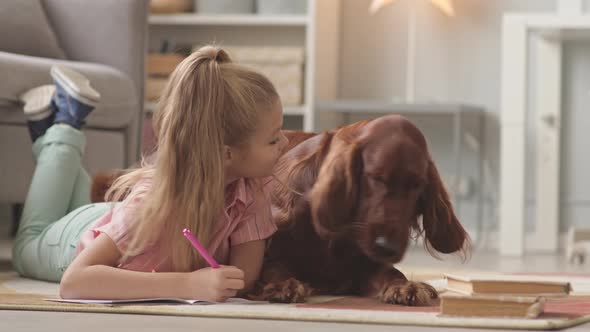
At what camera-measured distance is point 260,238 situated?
5.22ft

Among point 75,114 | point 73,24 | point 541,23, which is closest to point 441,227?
point 75,114

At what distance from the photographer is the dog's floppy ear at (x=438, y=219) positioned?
1530 millimetres

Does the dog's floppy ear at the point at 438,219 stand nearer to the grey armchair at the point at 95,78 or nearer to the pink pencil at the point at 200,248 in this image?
the pink pencil at the point at 200,248

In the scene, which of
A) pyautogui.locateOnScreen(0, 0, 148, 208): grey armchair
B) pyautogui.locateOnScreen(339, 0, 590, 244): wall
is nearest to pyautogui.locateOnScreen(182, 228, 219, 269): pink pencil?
pyautogui.locateOnScreen(0, 0, 148, 208): grey armchair

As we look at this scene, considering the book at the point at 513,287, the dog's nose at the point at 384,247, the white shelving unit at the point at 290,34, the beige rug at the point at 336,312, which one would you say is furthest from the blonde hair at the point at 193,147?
the white shelving unit at the point at 290,34

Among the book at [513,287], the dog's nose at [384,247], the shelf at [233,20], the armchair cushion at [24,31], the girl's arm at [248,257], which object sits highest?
the shelf at [233,20]

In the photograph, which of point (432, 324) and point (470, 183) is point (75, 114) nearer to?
point (432, 324)

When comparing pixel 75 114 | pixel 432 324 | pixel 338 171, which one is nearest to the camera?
pixel 432 324

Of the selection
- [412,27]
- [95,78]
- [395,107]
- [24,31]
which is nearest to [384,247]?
[95,78]

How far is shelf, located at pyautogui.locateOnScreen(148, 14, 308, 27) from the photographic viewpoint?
4.20 m

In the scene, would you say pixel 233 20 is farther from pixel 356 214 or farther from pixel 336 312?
pixel 336 312

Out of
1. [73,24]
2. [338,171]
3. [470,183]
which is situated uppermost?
[73,24]

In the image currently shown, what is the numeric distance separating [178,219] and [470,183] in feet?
9.43

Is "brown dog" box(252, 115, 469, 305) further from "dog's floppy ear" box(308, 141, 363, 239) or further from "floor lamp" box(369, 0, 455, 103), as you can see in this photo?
"floor lamp" box(369, 0, 455, 103)
